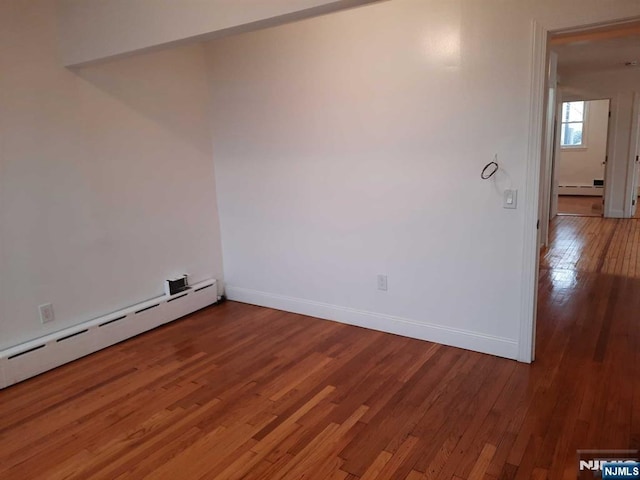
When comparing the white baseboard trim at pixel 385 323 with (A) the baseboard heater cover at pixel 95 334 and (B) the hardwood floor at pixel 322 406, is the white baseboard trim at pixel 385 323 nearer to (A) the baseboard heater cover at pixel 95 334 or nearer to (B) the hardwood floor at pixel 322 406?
(B) the hardwood floor at pixel 322 406

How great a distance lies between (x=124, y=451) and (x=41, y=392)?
0.98 metres

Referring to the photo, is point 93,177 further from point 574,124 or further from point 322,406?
point 574,124

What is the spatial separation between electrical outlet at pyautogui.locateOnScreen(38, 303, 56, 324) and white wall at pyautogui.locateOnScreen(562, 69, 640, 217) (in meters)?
8.39

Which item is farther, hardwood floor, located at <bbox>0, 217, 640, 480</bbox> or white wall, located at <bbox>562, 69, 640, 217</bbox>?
white wall, located at <bbox>562, 69, 640, 217</bbox>

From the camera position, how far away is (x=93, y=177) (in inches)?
133

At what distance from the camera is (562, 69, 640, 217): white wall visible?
761 centimetres

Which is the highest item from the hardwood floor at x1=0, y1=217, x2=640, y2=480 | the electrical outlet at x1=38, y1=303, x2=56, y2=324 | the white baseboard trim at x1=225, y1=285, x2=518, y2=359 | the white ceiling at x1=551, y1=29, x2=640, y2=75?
the white ceiling at x1=551, y1=29, x2=640, y2=75

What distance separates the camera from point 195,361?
10.5 ft

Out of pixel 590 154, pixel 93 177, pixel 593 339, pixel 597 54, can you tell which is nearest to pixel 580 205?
pixel 590 154

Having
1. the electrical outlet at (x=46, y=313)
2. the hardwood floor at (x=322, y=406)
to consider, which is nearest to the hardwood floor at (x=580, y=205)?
the hardwood floor at (x=322, y=406)

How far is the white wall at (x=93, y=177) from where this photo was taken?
9.67 feet

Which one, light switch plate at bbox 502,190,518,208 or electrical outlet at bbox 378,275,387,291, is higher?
light switch plate at bbox 502,190,518,208

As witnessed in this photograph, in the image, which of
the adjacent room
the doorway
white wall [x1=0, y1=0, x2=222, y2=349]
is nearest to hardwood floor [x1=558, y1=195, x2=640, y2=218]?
the doorway

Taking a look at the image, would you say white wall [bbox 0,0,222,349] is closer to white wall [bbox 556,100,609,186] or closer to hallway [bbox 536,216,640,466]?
hallway [bbox 536,216,640,466]
